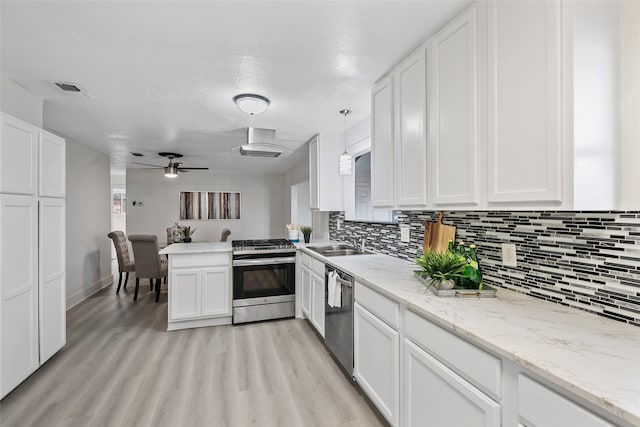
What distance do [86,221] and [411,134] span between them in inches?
195

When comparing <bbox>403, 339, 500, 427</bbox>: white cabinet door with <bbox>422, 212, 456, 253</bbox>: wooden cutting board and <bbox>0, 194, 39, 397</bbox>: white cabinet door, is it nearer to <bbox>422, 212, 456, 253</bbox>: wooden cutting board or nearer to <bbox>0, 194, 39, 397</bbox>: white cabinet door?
<bbox>422, 212, 456, 253</bbox>: wooden cutting board

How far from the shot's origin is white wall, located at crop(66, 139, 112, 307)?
13.7ft

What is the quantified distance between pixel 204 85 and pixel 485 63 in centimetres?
195

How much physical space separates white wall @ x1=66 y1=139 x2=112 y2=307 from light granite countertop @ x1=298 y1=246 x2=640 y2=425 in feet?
15.0

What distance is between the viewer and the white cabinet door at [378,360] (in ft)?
5.37

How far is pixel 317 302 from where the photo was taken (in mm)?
3010

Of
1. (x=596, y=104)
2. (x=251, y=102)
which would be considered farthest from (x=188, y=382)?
(x=596, y=104)

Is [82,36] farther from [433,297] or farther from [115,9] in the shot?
[433,297]

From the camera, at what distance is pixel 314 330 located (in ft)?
10.9

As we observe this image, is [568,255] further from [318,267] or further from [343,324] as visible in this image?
[318,267]

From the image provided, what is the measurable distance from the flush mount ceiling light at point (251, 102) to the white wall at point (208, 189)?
5.30 meters

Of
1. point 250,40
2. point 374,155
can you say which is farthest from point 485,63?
point 250,40

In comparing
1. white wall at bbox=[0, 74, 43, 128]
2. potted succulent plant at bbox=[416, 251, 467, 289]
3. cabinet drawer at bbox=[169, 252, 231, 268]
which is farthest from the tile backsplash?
white wall at bbox=[0, 74, 43, 128]

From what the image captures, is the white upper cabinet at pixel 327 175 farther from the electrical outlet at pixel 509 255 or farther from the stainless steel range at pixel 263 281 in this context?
the electrical outlet at pixel 509 255
